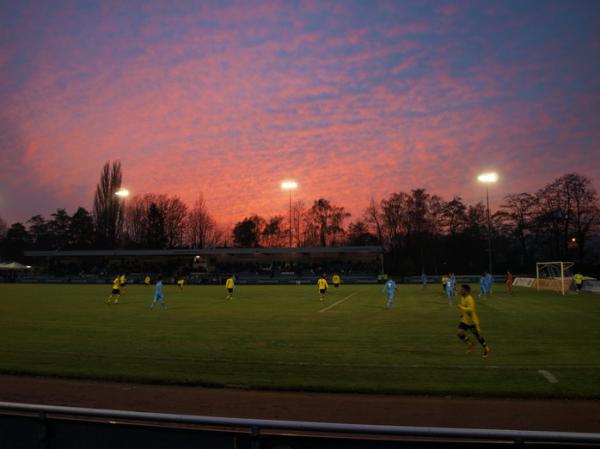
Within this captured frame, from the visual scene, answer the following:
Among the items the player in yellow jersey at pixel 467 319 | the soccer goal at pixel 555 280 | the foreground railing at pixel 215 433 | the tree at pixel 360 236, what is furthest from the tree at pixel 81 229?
the foreground railing at pixel 215 433

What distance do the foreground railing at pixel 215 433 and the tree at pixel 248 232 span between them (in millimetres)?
97212

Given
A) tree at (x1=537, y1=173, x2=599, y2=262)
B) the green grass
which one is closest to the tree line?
tree at (x1=537, y1=173, x2=599, y2=262)

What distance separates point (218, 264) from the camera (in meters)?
75.8

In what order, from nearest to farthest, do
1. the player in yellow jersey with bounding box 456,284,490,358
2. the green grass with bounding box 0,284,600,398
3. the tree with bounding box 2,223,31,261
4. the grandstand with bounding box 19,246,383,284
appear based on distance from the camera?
the green grass with bounding box 0,284,600,398
the player in yellow jersey with bounding box 456,284,490,358
the grandstand with bounding box 19,246,383,284
the tree with bounding box 2,223,31,261

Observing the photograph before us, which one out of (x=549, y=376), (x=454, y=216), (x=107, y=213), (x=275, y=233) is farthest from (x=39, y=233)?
(x=549, y=376)

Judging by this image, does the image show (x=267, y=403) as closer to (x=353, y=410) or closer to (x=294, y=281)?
(x=353, y=410)

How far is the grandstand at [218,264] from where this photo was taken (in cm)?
6812

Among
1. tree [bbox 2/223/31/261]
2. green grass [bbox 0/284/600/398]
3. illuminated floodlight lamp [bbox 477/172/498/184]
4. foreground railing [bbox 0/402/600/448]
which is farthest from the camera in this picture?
tree [bbox 2/223/31/261]

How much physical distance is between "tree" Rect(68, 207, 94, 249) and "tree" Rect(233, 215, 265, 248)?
32.8 meters

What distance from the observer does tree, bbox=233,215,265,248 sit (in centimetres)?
10125

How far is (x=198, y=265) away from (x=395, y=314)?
57692mm

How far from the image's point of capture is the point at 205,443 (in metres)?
3.72

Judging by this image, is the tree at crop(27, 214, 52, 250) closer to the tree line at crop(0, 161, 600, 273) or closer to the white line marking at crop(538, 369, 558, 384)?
the tree line at crop(0, 161, 600, 273)

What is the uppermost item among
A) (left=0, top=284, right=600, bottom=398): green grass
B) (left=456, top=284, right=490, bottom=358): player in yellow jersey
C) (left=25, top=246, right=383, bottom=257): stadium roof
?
(left=25, top=246, right=383, bottom=257): stadium roof
